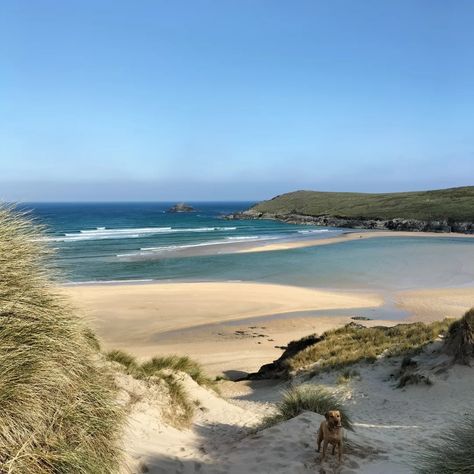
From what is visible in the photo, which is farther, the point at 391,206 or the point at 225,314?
the point at 391,206

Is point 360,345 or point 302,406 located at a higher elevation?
point 302,406

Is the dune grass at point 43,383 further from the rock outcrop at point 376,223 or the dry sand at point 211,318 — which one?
the rock outcrop at point 376,223

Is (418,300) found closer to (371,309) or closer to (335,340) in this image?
(371,309)

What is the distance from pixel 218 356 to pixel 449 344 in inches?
309

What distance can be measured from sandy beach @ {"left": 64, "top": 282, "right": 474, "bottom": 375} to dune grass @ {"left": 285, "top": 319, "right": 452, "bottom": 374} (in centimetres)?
208

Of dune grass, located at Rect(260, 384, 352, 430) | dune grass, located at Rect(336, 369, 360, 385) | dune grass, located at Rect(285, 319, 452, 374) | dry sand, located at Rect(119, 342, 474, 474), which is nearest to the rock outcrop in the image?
dune grass, located at Rect(285, 319, 452, 374)

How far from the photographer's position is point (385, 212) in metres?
95.1

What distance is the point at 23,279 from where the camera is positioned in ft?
16.2

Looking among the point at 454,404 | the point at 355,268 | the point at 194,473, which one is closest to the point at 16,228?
the point at 194,473

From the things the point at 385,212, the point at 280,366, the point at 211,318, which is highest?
the point at 385,212

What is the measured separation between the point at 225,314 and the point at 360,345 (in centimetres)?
943

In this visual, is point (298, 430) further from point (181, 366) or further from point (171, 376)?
point (181, 366)

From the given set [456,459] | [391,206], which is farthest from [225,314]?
[391,206]

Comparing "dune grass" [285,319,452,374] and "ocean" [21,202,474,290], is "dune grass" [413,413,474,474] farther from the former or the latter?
"ocean" [21,202,474,290]
